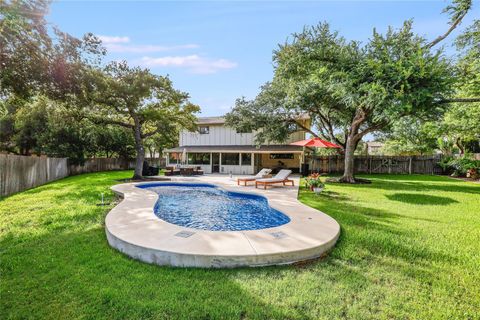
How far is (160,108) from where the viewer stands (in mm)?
17375

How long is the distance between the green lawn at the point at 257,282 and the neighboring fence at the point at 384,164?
17550 mm

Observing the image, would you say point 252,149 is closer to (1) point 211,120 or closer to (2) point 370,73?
(1) point 211,120

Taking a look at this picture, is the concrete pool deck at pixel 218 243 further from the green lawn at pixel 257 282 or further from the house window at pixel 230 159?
the house window at pixel 230 159

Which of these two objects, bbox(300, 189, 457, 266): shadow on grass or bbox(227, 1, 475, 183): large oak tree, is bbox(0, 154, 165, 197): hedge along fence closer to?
bbox(300, 189, 457, 266): shadow on grass

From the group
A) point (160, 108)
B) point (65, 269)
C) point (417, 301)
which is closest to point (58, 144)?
point (160, 108)

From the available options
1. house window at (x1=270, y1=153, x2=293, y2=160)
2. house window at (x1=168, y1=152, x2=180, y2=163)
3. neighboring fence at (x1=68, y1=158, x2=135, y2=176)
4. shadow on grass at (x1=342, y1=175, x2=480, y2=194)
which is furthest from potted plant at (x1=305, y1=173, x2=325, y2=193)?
neighboring fence at (x1=68, y1=158, x2=135, y2=176)

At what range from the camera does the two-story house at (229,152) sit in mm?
22297

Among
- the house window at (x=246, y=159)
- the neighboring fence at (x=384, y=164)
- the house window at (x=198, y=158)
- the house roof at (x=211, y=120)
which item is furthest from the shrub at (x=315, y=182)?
the house roof at (x=211, y=120)

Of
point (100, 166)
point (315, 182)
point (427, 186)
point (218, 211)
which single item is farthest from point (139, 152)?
point (427, 186)

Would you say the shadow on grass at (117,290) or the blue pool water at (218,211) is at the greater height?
the shadow on grass at (117,290)

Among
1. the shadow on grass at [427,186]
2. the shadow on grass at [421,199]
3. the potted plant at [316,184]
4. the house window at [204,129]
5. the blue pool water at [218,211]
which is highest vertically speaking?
the house window at [204,129]

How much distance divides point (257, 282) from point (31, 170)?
15.1 meters

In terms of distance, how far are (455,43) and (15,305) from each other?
19580mm

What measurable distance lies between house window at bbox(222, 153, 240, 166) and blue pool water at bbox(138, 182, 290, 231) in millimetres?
9840
